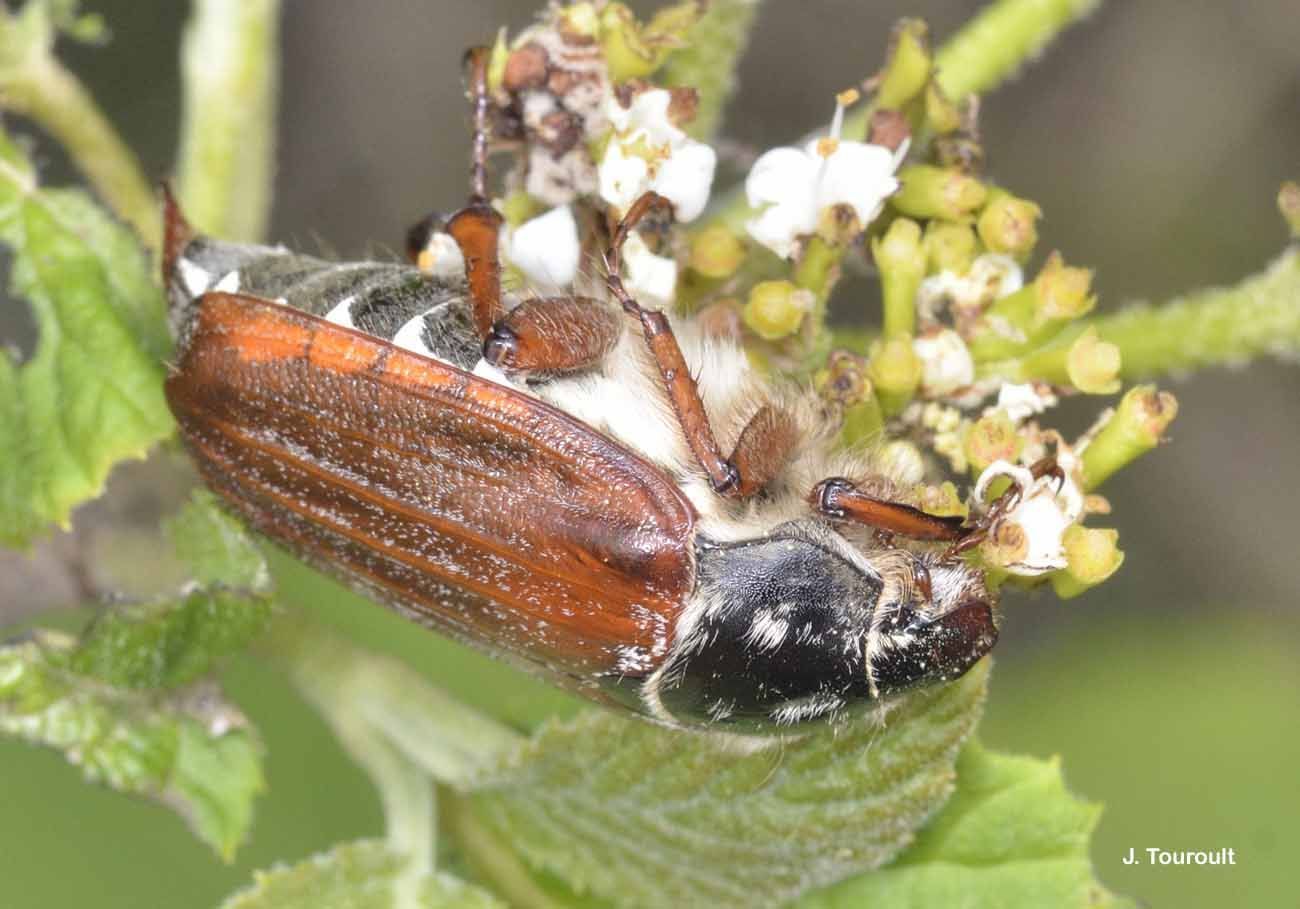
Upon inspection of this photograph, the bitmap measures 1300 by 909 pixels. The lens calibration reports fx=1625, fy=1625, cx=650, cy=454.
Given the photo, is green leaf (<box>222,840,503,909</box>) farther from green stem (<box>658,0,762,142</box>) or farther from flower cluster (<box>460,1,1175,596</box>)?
green stem (<box>658,0,762,142</box>)

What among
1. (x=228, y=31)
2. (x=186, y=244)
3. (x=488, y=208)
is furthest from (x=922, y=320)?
(x=228, y=31)

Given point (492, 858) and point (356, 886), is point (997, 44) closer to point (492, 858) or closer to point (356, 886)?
point (492, 858)

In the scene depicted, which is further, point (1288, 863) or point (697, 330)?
point (1288, 863)

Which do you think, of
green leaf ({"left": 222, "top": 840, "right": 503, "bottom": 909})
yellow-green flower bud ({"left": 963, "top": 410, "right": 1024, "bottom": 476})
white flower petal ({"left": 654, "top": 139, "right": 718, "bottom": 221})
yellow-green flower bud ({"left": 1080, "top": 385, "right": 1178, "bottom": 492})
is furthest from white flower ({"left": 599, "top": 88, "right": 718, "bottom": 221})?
green leaf ({"left": 222, "top": 840, "right": 503, "bottom": 909})

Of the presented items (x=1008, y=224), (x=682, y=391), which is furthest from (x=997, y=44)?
(x=682, y=391)

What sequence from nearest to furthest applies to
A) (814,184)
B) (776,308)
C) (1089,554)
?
(1089,554) → (776,308) → (814,184)

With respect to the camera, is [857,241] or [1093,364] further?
[857,241]

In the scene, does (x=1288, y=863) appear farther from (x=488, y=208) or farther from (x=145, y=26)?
(x=145, y=26)
